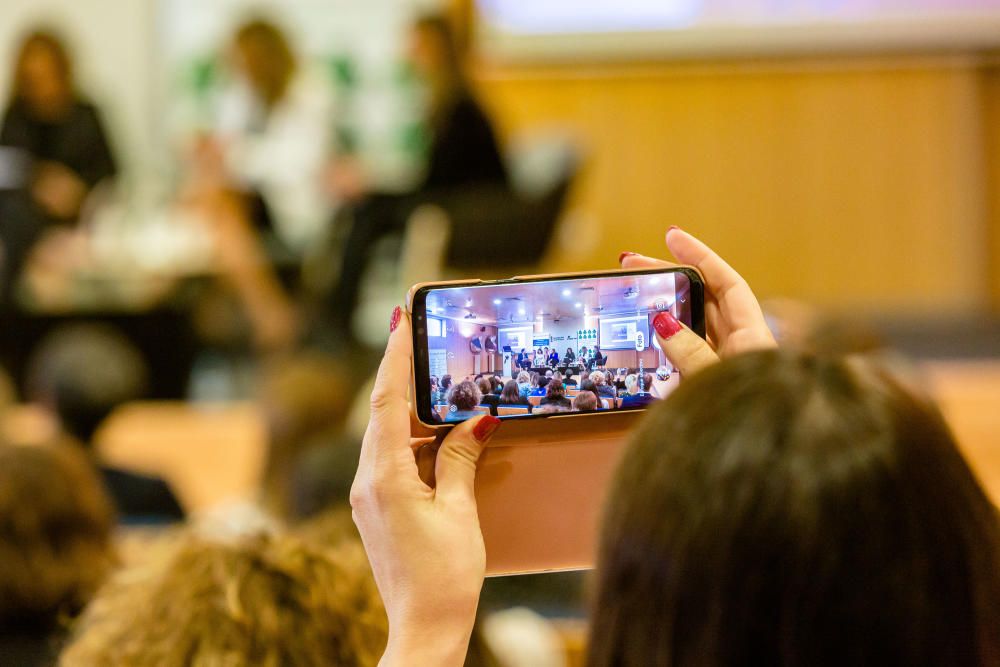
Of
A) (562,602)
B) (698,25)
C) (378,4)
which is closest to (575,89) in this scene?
(698,25)

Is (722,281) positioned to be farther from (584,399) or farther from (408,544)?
(408,544)

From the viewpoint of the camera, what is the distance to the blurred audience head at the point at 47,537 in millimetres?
1190

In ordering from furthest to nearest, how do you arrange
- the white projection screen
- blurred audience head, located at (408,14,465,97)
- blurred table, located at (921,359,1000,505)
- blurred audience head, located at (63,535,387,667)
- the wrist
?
the white projection screen < blurred audience head, located at (408,14,465,97) < blurred table, located at (921,359,1000,505) < blurred audience head, located at (63,535,387,667) < the wrist

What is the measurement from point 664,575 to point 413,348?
A: 0.25 metres

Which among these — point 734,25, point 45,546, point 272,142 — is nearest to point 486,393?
point 45,546

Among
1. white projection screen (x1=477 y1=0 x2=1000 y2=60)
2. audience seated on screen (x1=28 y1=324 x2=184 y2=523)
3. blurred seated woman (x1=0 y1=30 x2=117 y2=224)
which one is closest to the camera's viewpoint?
audience seated on screen (x1=28 y1=324 x2=184 y2=523)

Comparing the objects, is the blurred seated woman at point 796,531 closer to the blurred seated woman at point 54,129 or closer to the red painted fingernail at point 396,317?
the red painted fingernail at point 396,317

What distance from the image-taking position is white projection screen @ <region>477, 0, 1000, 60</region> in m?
4.93

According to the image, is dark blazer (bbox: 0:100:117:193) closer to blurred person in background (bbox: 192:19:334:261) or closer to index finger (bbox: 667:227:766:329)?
blurred person in background (bbox: 192:19:334:261)

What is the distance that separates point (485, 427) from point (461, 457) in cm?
2

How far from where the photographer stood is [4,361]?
13.3 feet

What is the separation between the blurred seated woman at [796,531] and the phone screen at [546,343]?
0.59 feet

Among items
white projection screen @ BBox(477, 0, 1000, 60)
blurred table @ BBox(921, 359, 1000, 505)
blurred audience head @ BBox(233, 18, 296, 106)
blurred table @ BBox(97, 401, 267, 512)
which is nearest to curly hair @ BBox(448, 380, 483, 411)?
blurred table @ BBox(921, 359, 1000, 505)

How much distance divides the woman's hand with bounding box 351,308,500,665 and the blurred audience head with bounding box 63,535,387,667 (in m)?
0.20
